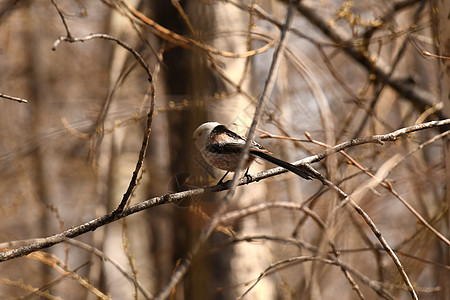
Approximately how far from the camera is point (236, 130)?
296 cm

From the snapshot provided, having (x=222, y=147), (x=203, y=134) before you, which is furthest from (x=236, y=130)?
(x=222, y=147)

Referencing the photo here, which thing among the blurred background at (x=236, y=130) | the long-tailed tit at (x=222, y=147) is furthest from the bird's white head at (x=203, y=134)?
the blurred background at (x=236, y=130)

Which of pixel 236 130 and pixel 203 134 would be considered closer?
pixel 203 134

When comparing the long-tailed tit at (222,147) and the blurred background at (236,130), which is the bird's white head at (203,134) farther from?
the blurred background at (236,130)

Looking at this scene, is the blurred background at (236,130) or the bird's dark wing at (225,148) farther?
the blurred background at (236,130)

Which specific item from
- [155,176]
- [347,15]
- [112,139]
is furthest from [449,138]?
[155,176]

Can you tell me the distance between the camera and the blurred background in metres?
2.50

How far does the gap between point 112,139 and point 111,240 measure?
4.77 ft

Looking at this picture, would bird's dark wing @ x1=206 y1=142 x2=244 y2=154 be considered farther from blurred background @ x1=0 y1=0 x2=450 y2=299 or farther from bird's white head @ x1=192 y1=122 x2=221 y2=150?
blurred background @ x1=0 y1=0 x2=450 y2=299

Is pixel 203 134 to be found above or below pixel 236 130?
below

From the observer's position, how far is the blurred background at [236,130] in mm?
2502

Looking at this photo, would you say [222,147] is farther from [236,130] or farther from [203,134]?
[236,130]

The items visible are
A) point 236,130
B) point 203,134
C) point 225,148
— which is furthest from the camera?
point 236,130

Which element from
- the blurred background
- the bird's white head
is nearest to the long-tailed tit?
the bird's white head
